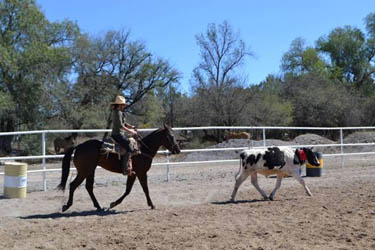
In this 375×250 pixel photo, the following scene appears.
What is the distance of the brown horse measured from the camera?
865 cm

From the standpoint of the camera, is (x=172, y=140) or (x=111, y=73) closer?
(x=172, y=140)

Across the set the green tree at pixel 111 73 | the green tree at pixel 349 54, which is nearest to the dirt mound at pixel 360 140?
the green tree at pixel 111 73

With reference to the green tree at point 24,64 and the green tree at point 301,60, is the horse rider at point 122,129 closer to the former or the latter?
the green tree at point 24,64

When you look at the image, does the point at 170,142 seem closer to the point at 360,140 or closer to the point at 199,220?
the point at 199,220

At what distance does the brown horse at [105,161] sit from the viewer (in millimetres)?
8648

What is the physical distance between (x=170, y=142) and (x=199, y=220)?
2.38 m

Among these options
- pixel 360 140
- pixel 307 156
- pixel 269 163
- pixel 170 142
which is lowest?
pixel 269 163

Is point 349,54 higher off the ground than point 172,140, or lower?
higher

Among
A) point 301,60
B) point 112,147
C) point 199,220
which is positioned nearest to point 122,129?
point 112,147

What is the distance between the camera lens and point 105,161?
29.2 ft

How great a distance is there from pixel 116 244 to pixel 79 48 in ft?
90.9

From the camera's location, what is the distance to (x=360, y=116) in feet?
135

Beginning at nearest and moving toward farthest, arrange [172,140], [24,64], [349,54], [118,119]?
[118,119]
[172,140]
[24,64]
[349,54]

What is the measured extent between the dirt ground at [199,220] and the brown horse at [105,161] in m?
0.46
